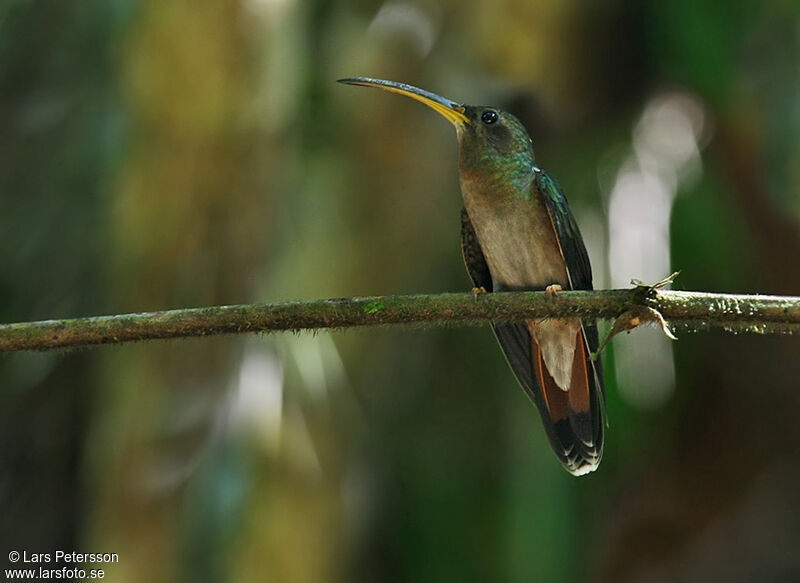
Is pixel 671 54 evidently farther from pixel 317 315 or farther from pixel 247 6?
pixel 317 315

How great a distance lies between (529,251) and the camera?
151 inches

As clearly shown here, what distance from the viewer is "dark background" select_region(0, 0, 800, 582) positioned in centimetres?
489

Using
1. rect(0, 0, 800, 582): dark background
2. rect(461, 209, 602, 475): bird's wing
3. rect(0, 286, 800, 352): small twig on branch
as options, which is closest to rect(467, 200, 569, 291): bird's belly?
rect(461, 209, 602, 475): bird's wing

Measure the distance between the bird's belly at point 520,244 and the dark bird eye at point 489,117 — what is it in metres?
0.34

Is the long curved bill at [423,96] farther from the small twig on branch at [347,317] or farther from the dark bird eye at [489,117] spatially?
the small twig on branch at [347,317]

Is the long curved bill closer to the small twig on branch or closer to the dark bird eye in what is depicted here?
the dark bird eye

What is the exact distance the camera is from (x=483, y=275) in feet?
13.7

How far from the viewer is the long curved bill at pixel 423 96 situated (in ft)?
12.5

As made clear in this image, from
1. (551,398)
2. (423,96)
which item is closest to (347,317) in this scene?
(551,398)

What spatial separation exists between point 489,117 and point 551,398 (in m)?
1.11

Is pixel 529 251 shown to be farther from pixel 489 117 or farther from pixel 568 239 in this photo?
pixel 489 117

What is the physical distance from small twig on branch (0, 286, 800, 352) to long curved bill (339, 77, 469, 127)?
1612 millimetres

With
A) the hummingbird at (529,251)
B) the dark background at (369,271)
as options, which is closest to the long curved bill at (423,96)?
the hummingbird at (529,251)

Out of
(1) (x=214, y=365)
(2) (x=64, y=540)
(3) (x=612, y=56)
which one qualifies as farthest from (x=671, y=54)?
(2) (x=64, y=540)
